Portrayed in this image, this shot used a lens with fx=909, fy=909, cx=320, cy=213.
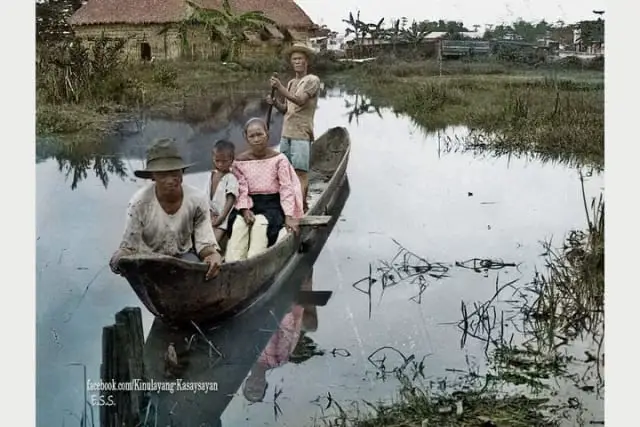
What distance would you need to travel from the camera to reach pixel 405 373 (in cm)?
330

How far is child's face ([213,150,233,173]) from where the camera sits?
11.4 feet

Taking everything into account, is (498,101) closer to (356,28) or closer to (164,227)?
(356,28)

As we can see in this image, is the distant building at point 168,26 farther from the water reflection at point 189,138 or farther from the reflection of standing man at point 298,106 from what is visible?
the water reflection at point 189,138

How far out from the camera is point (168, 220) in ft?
10.8

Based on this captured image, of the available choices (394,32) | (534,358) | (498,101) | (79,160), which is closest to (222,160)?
(79,160)

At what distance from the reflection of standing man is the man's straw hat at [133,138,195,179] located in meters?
0.43

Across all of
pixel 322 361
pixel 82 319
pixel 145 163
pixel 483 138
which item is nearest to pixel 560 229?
pixel 483 138

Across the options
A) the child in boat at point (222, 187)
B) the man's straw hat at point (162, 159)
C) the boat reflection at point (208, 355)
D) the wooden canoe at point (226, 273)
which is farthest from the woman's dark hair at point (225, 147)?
the boat reflection at point (208, 355)

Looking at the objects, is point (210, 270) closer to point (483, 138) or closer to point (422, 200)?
point (422, 200)

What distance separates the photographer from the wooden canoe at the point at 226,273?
124 inches

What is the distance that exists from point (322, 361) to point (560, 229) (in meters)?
1.03

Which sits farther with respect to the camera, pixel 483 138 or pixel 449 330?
pixel 483 138

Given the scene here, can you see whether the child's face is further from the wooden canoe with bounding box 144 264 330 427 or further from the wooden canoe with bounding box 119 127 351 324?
the wooden canoe with bounding box 144 264 330 427

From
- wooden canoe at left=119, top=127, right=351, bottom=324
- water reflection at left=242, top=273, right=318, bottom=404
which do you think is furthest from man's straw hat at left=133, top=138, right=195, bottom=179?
water reflection at left=242, top=273, right=318, bottom=404
